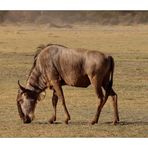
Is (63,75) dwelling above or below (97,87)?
above

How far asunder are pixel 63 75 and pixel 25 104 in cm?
97

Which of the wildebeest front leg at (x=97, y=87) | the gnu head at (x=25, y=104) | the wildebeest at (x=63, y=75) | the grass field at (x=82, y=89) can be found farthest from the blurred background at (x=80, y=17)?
the wildebeest front leg at (x=97, y=87)

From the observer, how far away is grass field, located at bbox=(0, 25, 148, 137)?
11719 millimetres

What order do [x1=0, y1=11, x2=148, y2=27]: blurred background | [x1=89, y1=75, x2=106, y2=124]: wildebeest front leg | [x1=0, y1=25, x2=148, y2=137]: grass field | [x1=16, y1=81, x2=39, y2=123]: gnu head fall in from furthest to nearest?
[x1=0, y1=11, x2=148, y2=27]: blurred background
[x1=16, y1=81, x2=39, y2=123]: gnu head
[x1=89, y1=75, x2=106, y2=124]: wildebeest front leg
[x1=0, y1=25, x2=148, y2=137]: grass field

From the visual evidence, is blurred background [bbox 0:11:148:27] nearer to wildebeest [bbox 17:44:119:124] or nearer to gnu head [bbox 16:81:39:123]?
wildebeest [bbox 17:44:119:124]

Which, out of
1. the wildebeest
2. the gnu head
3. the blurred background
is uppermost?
the blurred background

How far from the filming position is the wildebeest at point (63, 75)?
12023 millimetres

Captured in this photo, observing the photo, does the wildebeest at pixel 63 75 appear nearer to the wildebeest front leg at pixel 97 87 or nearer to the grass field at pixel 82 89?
the wildebeest front leg at pixel 97 87

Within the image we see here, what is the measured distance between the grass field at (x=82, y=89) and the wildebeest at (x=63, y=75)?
1.30 ft

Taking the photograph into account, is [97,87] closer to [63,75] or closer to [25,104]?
[63,75]

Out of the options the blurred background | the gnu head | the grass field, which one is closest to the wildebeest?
the gnu head

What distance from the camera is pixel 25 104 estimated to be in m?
12.3

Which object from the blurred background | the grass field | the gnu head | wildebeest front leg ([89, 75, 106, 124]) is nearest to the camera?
the grass field

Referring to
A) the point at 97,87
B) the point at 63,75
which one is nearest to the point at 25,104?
the point at 63,75
